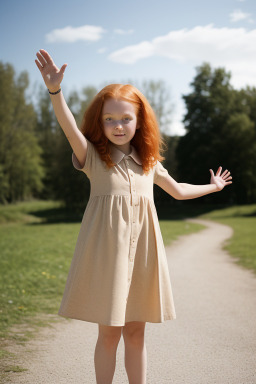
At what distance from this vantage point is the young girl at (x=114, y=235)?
7.95 feet

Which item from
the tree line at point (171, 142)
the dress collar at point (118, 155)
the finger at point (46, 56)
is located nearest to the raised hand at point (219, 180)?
the dress collar at point (118, 155)

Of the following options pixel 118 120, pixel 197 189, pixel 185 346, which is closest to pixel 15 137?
pixel 185 346

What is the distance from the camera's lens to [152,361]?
3545 millimetres

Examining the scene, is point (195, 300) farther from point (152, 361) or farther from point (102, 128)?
point (102, 128)

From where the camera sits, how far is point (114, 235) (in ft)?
8.07

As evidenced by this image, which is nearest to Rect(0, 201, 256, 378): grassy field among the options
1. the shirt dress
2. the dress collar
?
the shirt dress

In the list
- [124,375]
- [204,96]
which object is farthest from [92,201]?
[204,96]

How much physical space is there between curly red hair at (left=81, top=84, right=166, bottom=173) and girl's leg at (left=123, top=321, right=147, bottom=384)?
0.97 m

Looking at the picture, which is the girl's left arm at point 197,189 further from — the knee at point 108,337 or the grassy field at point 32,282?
the grassy field at point 32,282

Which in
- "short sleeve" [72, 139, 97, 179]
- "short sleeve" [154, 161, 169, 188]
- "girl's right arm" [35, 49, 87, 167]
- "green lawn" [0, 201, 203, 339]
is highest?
"girl's right arm" [35, 49, 87, 167]

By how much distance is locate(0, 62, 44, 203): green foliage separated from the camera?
29.6 metres

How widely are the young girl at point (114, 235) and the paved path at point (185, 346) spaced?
2.49 ft

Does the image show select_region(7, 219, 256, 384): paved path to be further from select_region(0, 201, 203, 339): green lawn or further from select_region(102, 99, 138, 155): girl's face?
select_region(102, 99, 138, 155): girl's face

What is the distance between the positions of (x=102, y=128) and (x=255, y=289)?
4.70 metres
